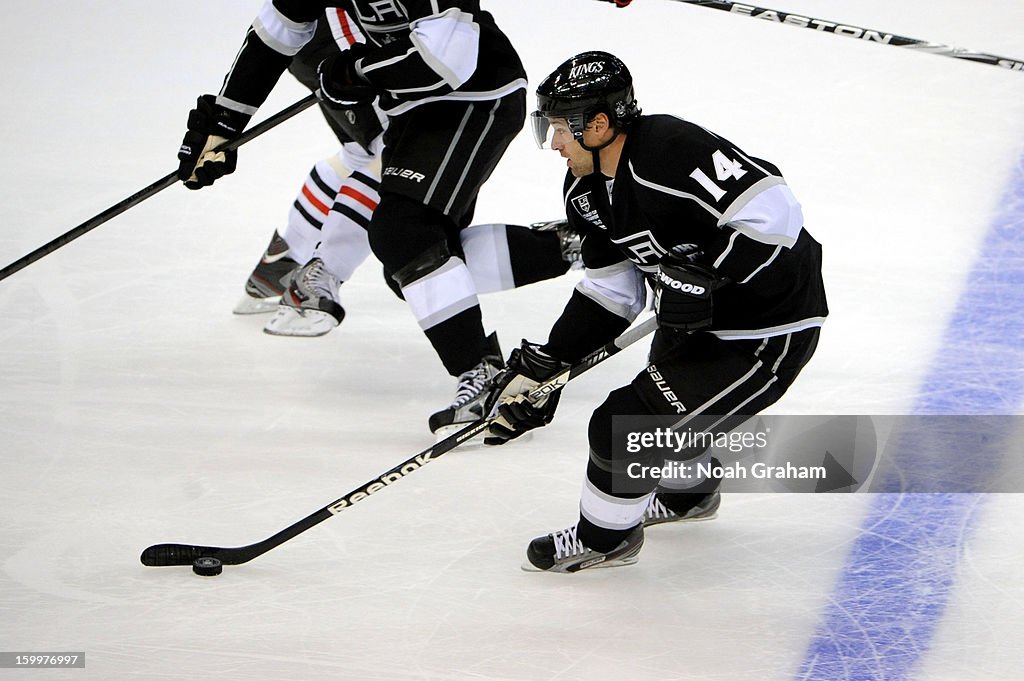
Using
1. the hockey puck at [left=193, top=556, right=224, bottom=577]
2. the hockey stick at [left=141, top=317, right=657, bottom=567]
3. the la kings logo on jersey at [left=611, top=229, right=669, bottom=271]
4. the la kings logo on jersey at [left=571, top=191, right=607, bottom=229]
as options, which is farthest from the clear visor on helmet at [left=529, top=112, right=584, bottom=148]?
the hockey puck at [left=193, top=556, right=224, bottom=577]

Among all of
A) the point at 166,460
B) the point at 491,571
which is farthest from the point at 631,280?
the point at 166,460

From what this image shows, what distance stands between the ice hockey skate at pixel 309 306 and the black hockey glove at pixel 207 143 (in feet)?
1.51

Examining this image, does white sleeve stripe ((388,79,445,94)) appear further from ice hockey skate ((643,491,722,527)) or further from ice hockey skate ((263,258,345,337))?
ice hockey skate ((643,491,722,527))

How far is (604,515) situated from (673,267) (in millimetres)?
504

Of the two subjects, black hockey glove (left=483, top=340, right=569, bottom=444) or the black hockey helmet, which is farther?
black hockey glove (left=483, top=340, right=569, bottom=444)

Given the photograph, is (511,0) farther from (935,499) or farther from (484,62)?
(935,499)

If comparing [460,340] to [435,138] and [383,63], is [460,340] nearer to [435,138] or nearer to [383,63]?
[435,138]

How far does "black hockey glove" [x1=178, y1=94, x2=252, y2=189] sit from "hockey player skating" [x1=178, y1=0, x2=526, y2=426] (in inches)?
1.5

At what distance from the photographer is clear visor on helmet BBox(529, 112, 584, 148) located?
251 cm

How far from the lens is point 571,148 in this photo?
2.56m

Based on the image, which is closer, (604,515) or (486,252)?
(604,515)

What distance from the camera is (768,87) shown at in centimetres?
548

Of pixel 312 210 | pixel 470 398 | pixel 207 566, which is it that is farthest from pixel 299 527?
pixel 312 210

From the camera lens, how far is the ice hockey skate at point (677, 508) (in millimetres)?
2889
